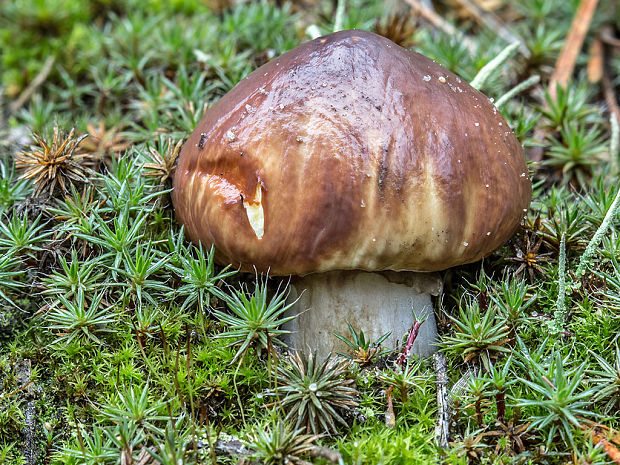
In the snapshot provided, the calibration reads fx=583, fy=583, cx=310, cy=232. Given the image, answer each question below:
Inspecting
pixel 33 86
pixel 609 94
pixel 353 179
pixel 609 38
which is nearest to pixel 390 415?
pixel 353 179

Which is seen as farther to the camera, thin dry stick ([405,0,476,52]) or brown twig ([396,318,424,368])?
thin dry stick ([405,0,476,52])

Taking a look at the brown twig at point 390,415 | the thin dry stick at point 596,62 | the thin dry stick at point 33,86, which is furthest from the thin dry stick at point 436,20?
the brown twig at point 390,415

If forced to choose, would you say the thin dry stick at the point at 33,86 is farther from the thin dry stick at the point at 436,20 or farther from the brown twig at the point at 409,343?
the brown twig at the point at 409,343

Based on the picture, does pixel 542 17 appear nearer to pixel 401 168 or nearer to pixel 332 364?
pixel 401 168

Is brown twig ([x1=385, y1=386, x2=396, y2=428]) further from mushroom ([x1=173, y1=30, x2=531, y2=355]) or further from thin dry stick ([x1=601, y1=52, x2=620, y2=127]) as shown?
thin dry stick ([x1=601, y1=52, x2=620, y2=127])

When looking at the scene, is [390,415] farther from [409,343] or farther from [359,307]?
[359,307]

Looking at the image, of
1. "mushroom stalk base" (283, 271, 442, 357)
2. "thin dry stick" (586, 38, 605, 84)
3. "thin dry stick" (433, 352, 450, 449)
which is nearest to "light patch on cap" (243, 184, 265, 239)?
"mushroom stalk base" (283, 271, 442, 357)

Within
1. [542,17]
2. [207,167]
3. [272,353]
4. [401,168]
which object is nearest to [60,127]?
[207,167]
